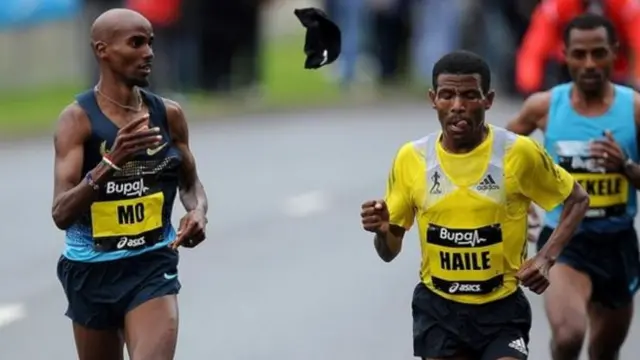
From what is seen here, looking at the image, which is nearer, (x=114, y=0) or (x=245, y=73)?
(x=114, y=0)

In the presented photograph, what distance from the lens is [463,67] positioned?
883cm

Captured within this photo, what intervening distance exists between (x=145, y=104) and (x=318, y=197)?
970cm

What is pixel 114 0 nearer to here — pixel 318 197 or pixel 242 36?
pixel 242 36

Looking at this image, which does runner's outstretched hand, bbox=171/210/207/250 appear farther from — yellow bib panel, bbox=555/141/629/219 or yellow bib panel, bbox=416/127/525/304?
yellow bib panel, bbox=555/141/629/219

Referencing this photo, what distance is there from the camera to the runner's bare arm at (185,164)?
947 centimetres

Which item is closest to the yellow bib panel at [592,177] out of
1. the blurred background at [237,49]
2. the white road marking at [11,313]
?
→ the white road marking at [11,313]

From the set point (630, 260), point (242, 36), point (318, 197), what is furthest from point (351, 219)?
point (242, 36)

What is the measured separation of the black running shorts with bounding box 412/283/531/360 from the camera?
29.3 feet

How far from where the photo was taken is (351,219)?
58.3ft

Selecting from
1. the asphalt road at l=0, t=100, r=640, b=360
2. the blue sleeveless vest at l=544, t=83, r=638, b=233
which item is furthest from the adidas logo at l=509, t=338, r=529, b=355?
the asphalt road at l=0, t=100, r=640, b=360

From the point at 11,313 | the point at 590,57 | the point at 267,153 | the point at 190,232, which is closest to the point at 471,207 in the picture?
the point at 190,232

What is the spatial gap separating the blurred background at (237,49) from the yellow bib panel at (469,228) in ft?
50.9

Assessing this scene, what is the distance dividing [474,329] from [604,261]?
Result: 2.07 metres

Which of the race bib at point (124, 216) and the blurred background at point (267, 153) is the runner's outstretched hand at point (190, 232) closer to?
the race bib at point (124, 216)
